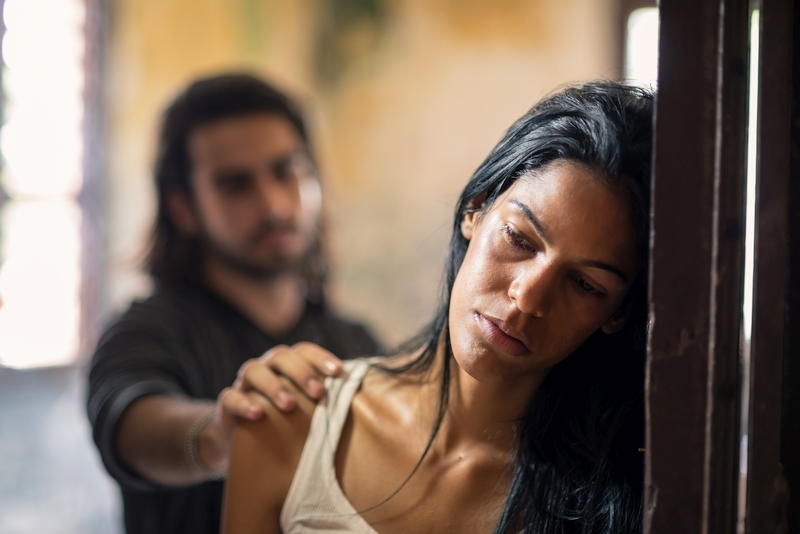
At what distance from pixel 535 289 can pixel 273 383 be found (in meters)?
0.48

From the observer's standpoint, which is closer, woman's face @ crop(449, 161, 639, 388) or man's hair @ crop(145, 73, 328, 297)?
woman's face @ crop(449, 161, 639, 388)

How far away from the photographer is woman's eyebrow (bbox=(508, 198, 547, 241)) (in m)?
0.85

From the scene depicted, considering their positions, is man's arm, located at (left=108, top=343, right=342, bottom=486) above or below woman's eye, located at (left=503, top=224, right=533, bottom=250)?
below

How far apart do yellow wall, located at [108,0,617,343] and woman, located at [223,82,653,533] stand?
2.44m

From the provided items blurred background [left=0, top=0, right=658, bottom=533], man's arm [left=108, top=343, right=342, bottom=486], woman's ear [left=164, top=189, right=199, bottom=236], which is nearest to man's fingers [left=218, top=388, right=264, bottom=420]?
man's arm [left=108, top=343, right=342, bottom=486]

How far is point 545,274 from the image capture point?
84 cm

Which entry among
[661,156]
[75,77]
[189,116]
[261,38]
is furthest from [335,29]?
[661,156]

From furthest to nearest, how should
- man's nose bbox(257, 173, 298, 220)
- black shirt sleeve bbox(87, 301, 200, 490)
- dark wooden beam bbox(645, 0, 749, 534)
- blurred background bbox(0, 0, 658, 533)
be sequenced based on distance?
blurred background bbox(0, 0, 658, 533)
man's nose bbox(257, 173, 298, 220)
black shirt sleeve bbox(87, 301, 200, 490)
dark wooden beam bbox(645, 0, 749, 534)

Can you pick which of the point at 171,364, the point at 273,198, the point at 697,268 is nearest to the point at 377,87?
the point at 273,198

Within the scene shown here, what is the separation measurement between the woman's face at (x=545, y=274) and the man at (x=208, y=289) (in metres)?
0.76

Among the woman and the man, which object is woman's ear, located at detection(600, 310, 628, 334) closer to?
the woman

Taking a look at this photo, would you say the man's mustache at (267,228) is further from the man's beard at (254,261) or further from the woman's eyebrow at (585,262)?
the woman's eyebrow at (585,262)

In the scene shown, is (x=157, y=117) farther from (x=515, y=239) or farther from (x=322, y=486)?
(x=515, y=239)

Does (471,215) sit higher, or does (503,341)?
(471,215)
